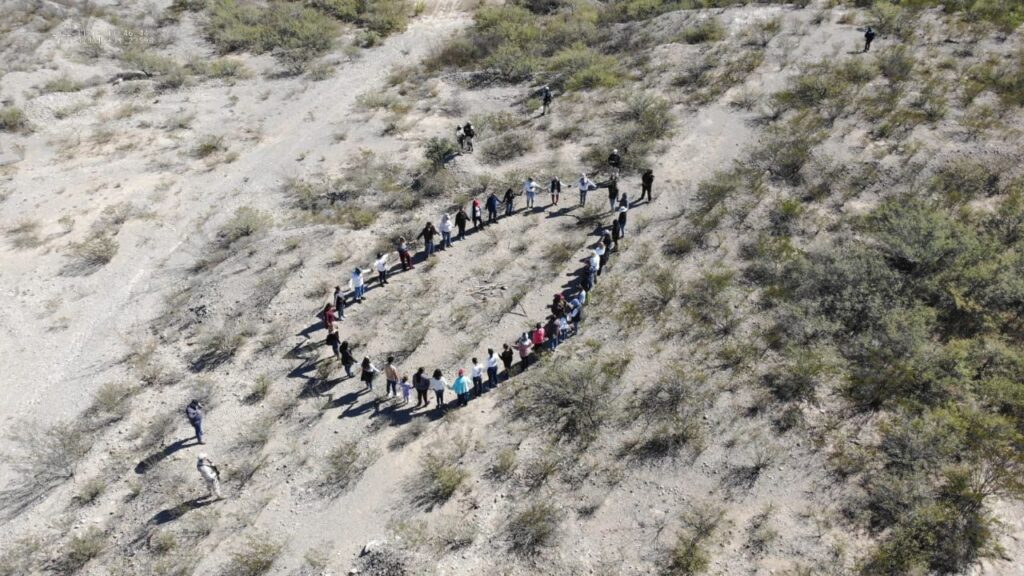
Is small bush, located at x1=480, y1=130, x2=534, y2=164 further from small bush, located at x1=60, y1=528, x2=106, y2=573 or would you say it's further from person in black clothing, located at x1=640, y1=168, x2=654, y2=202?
small bush, located at x1=60, y1=528, x2=106, y2=573

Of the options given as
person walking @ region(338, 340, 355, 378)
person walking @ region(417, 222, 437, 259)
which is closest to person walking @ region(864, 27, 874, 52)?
person walking @ region(417, 222, 437, 259)

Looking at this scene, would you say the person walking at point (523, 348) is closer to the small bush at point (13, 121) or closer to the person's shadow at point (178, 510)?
the person's shadow at point (178, 510)

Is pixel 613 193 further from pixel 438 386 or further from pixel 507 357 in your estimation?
pixel 438 386

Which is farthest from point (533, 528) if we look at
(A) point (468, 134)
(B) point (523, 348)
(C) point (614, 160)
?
(A) point (468, 134)

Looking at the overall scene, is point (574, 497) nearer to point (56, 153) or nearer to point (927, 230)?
point (927, 230)

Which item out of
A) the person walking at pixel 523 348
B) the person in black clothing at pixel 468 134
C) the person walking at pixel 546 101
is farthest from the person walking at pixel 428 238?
the person walking at pixel 546 101
